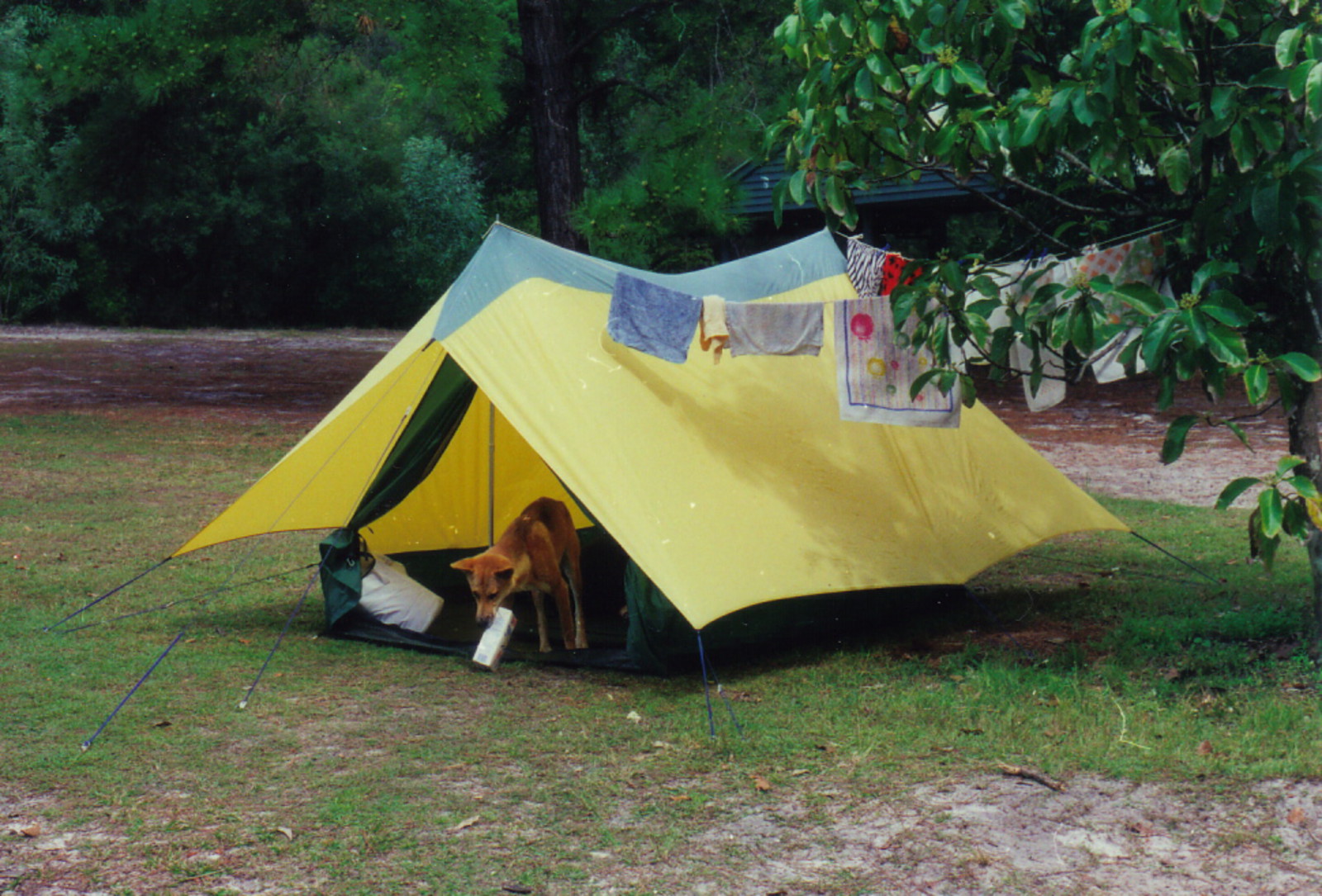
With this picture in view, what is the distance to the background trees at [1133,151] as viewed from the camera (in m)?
4.25

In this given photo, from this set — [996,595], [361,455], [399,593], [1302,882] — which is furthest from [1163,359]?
[361,455]

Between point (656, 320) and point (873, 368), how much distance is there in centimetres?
100

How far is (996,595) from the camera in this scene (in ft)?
23.2

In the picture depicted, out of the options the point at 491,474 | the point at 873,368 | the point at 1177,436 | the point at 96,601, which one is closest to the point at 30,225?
the point at 491,474

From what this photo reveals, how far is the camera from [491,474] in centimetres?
791

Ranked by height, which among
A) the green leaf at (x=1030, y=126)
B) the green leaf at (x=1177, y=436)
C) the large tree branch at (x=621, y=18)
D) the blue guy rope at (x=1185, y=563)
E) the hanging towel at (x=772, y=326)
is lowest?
the blue guy rope at (x=1185, y=563)

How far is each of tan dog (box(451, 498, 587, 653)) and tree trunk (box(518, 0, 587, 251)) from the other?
7504mm

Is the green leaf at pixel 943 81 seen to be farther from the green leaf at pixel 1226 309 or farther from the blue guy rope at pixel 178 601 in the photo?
the blue guy rope at pixel 178 601

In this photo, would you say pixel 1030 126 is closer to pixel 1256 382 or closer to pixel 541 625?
pixel 1256 382

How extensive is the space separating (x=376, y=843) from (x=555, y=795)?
631mm

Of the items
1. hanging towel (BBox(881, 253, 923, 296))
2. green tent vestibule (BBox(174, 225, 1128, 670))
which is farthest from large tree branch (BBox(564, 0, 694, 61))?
hanging towel (BBox(881, 253, 923, 296))

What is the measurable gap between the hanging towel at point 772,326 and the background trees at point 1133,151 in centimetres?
62

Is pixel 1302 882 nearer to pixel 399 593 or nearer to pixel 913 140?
pixel 913 140

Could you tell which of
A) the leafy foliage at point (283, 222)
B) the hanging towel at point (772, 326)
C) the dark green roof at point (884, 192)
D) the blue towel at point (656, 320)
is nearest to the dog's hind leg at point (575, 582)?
the blue towel at point (656, 320)
